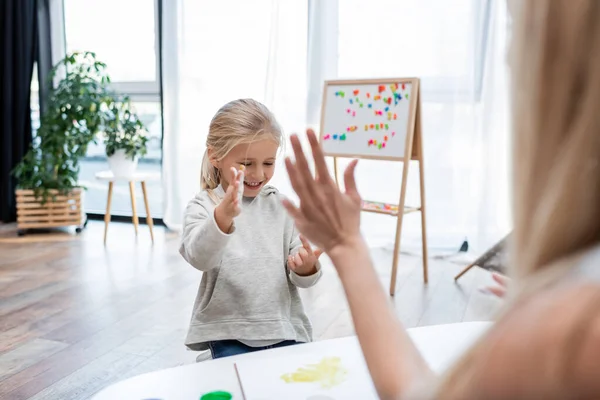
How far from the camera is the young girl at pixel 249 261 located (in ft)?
4.31

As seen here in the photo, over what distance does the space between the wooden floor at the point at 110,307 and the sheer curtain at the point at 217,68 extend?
72 centimetres

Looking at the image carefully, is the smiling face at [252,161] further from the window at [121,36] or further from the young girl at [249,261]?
the window at [121,36]

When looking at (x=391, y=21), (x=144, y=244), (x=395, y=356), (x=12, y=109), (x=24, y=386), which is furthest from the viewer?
(x=12, y=109)

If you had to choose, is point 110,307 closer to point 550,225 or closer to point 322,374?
point 322,374

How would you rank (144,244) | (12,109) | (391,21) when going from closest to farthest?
1. (391,21)
2. (144,244)
3. (12,109)

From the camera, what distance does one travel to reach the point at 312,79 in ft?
13.0

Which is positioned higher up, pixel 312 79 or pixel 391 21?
pixel 391 21

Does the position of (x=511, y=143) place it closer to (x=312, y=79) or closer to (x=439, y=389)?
(x=439, y=389)

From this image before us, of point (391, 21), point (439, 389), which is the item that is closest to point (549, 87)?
point (439, 389)

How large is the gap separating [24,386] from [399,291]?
5.79 ft

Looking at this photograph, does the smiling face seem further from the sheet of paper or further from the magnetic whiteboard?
the magnetic whiteboard

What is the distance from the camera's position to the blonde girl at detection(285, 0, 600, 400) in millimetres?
305

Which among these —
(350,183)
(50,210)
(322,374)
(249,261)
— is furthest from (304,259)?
(50,210)

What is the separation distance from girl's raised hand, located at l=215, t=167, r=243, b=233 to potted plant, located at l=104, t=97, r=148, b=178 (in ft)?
9.96
